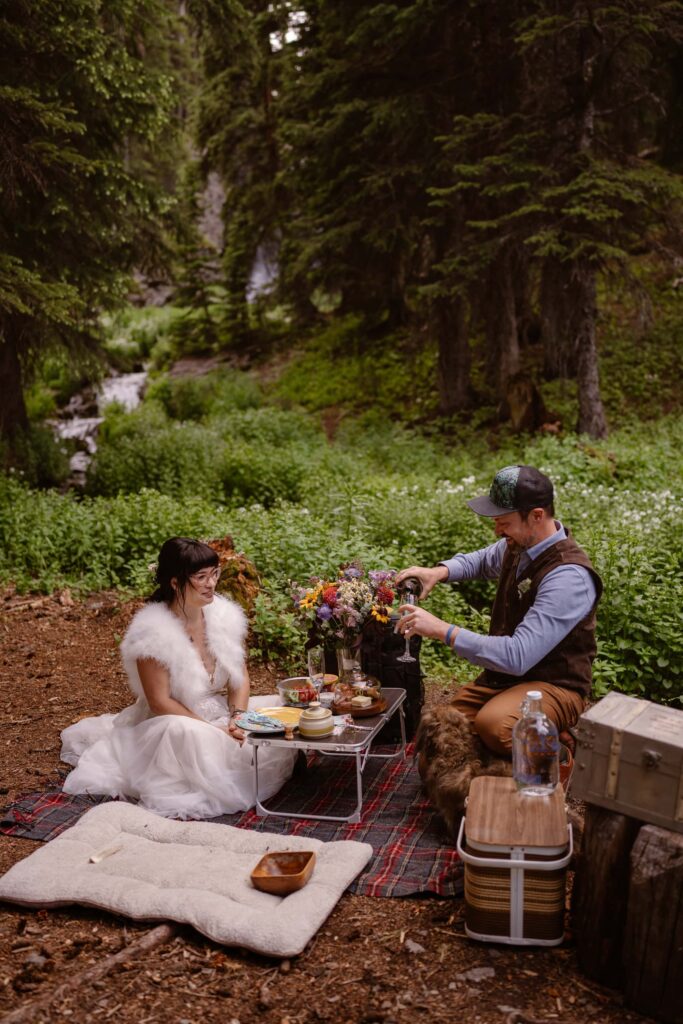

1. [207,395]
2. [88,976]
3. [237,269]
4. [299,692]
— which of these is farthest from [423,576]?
[237,269]

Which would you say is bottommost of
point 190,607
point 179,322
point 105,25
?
point 190,607

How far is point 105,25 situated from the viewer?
11.9m

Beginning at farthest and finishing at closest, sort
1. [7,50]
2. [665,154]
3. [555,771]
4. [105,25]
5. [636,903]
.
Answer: [665,154]
[105,25]
[7,50]
[555,771]
[636,903]

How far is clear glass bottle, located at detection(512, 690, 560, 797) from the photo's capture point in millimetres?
3750

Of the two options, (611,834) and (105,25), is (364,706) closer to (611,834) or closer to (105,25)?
(611,834)

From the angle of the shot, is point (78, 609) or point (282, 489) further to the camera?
point (282, 489)

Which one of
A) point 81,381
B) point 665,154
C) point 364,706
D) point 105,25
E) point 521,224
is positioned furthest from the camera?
point 81,381

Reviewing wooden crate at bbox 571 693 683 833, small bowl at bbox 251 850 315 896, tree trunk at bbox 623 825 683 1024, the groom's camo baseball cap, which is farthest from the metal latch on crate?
small bowl at bbox 251 850 315 896

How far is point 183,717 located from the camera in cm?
501

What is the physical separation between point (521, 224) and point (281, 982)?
1198cm

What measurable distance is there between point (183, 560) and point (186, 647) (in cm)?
54

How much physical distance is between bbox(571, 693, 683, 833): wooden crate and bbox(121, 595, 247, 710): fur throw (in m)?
2.50

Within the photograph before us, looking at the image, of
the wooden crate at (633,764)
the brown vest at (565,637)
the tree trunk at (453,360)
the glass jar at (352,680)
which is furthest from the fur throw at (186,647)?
the tree trunk at (453,360)

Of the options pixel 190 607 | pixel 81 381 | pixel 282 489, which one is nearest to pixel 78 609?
pixel 190 607
